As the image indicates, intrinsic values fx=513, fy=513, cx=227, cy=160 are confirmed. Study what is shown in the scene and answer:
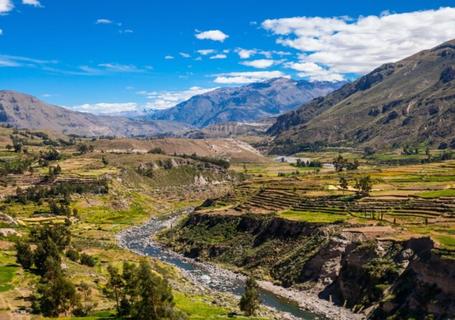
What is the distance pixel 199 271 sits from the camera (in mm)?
118438

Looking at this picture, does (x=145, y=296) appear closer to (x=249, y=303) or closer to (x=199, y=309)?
(x=199, y=309)

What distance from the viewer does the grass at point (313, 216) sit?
116287 millimetres

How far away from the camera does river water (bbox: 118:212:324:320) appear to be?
299 ft

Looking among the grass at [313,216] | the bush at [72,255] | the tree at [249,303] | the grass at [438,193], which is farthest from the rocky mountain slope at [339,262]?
the bush at [72,255]

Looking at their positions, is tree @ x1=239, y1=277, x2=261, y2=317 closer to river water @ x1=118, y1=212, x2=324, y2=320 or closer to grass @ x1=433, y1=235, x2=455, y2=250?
river water @ x1=118, y1=212, x2=324, y2=320

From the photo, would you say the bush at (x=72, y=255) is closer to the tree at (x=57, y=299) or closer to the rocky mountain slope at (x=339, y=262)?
the rocky mountain slope at (x=339, y=262)

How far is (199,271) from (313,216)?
30.3 m

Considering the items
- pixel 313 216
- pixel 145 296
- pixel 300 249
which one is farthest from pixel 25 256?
pixel 313 216

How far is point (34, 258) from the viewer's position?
9331 cm

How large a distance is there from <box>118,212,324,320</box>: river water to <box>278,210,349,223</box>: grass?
21541 mm

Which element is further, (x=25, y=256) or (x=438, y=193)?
(x=438, y=193)

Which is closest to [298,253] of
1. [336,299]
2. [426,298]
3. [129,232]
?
[336,299]

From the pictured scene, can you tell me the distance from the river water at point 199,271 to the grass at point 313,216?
21.5 meters

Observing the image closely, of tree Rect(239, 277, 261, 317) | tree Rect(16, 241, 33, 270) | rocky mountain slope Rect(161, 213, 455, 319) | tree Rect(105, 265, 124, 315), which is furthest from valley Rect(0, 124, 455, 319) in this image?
tree Rect(239, 277, 261, 317)
